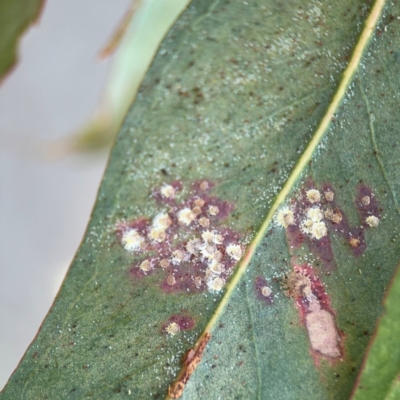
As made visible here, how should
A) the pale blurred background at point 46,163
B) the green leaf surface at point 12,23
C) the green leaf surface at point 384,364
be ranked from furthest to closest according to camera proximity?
the pale blurred background at point 46,163 → the green leaf surface at point 12,23 → the green leaf surface at point 384,364

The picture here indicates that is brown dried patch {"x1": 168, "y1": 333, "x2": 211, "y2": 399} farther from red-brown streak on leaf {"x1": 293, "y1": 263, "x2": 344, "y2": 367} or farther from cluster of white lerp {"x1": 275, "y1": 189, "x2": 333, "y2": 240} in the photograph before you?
cluster of white lerp {"x1": 275, "y1": 189, "x2": 333, "y2": 240}

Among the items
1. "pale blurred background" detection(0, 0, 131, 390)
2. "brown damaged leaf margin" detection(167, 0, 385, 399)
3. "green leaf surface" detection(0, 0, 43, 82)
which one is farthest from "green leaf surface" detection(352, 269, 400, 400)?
"pale blurred background" detection(0, 0, 131, 390)

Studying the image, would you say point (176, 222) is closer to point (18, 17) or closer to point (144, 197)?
point (144, 197)

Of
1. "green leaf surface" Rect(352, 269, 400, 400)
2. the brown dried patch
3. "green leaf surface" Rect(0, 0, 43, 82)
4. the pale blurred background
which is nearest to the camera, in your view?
"green leaf surface" Rect(352, 269, 400, 400)

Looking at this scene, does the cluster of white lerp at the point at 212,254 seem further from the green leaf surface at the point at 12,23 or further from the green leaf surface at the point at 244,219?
the green leaf surface at the point at 12,23

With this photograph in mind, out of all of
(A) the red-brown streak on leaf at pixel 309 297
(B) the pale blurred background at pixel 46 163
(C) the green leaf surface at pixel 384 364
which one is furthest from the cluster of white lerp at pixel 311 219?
(B) the pale blurred background at pixel 46 163
